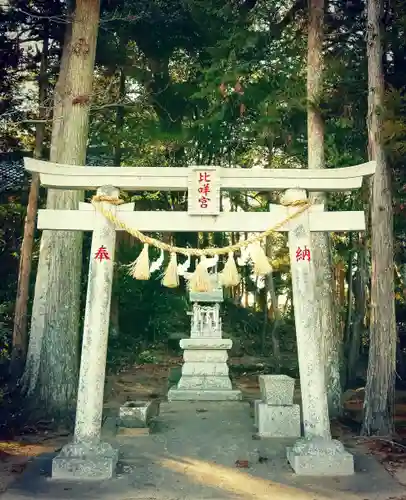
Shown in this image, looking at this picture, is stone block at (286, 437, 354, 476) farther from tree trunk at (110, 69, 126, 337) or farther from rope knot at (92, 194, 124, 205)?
tree trunk at (110, 69, 126, 337)

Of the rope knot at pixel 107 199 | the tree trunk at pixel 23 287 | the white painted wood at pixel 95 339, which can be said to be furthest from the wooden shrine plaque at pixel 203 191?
the tree trunk at pixel 23 287

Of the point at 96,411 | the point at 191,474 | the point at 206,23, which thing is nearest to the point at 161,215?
the point at 96,411

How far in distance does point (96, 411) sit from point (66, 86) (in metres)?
6.13

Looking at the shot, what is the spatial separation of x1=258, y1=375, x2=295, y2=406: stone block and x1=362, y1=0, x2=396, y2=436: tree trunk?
47.8 inches

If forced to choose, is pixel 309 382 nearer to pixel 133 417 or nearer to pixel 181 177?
pixel 181 177

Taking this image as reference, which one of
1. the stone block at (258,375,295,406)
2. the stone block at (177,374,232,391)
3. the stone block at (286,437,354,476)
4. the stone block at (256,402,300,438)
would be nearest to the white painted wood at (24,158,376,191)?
the stone block at (286,437,354,476)

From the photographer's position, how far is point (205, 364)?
39.4 ft

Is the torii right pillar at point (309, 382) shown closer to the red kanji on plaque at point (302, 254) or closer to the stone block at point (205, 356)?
the red kanji on plaque at point (302, 254)

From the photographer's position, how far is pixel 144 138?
16.1 meters

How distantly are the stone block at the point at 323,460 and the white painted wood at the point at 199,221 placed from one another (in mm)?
2666

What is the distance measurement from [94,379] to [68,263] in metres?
3.30

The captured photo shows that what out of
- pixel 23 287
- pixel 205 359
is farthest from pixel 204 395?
Result: pixel 23 287

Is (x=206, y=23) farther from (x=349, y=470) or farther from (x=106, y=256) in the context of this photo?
(x=349, y=470)

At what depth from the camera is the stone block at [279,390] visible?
820 cm
